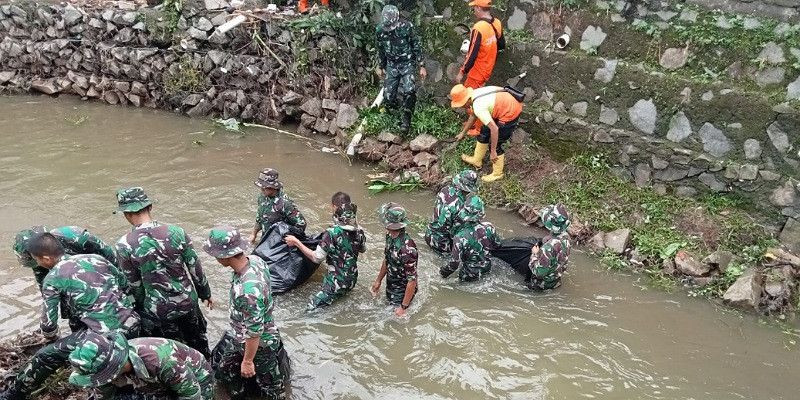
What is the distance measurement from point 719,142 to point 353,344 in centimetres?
502

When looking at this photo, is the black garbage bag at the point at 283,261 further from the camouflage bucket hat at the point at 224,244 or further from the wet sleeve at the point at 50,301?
the wet sleeve at the point at 50,301

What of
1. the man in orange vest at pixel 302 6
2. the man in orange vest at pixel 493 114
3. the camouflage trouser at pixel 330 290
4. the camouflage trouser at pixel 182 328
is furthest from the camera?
the man in orange vest at pixel 302 6

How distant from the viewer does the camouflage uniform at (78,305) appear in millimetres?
4293

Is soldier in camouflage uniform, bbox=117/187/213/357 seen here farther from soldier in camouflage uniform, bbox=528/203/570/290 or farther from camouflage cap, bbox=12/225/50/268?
soldier in camouflage uniform, bbox=528/203/570/290

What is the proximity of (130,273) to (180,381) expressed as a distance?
1181mm

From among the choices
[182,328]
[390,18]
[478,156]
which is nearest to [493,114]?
[478,156]

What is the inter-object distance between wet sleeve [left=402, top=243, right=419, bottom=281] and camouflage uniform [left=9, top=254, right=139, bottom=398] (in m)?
2.35

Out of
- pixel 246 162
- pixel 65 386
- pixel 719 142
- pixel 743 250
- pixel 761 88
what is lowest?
pixel 65 386

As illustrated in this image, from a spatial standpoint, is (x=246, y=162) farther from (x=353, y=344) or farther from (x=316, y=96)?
(x=353, y=344)

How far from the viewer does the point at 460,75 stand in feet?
28.3

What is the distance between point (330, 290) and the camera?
6.06 m

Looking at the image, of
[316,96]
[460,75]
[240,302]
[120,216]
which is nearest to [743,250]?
[460,75]

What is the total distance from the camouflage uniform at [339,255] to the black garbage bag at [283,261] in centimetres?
30

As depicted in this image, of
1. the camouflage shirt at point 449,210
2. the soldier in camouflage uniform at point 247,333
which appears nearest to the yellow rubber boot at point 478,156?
the camouflage shirt at point 449,210
